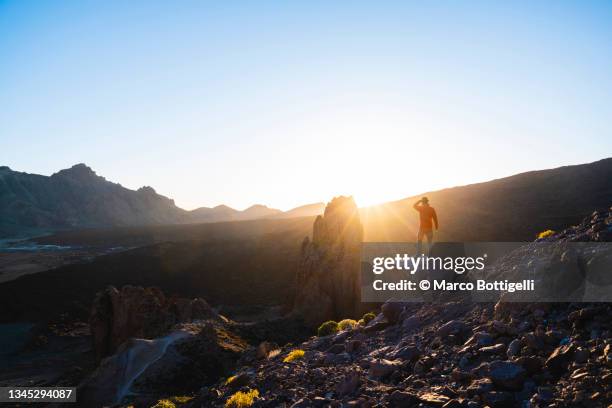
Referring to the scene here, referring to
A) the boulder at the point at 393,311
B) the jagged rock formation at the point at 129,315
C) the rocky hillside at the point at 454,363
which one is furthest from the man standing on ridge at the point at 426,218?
the jagged rock formation at the point at 129,315

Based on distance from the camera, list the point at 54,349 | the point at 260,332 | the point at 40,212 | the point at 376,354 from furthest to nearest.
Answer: the point at 40,212, the point at 54,349, the point at 260,332, the point at 376,354

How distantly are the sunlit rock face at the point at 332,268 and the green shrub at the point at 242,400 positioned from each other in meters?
24.9

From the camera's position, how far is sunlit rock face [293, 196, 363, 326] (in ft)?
120

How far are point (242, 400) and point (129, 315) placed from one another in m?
24.7

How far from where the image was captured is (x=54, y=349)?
40469mm

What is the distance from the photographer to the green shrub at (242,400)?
928cm

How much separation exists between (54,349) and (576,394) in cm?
4739

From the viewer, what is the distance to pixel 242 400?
371 inches

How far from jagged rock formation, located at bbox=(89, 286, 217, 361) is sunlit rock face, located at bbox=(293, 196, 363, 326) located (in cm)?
969


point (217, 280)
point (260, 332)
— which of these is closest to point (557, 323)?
point (260, 332)

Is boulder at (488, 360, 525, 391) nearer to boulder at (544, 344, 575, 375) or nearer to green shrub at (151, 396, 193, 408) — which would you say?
boulder at (544, 344, 575, 375)

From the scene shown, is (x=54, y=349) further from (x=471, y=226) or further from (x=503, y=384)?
(x=471, y=226)

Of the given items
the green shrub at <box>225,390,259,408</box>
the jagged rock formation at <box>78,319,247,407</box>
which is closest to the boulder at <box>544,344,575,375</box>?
the green shrub at <box>225,390,259,408</box>

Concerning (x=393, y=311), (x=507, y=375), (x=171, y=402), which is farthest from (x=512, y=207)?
(x=507, y=375)
